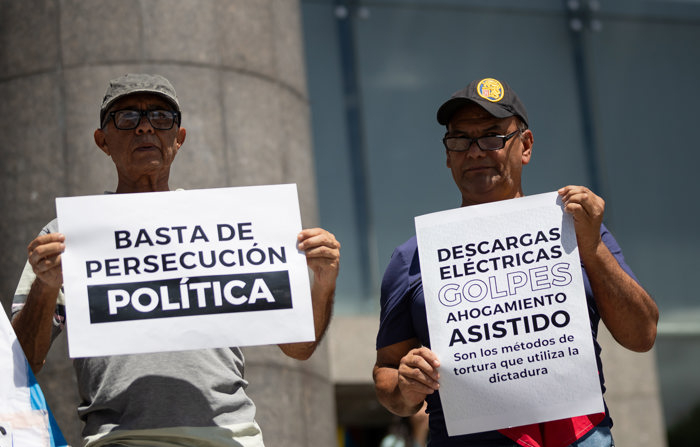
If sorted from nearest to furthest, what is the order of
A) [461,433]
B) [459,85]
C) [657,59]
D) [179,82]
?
[461,433] → [179,82] → [459,85] → [657,59]

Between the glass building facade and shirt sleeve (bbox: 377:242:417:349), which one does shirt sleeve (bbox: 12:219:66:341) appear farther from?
the glass building facade

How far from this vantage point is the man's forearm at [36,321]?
3389 millimetres

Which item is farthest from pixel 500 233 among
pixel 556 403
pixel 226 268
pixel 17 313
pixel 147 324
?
pixel 17 313

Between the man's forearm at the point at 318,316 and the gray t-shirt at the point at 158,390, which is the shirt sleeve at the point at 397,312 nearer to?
the man's forearm at the point at 318,316

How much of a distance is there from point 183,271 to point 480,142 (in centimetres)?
100

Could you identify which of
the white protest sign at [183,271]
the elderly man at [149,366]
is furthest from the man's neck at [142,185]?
the white protest sign at [183,271]

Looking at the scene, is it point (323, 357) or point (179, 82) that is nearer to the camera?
point (179, 82)

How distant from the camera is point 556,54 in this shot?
1158 centimetres

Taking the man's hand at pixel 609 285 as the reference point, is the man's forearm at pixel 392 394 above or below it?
below

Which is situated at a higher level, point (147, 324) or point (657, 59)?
point (657, 59)

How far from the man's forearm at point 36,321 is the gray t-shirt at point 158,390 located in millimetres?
96

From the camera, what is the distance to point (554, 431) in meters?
3.49

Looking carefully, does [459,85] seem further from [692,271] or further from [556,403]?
[556,403]

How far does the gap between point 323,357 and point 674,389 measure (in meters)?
5.42
